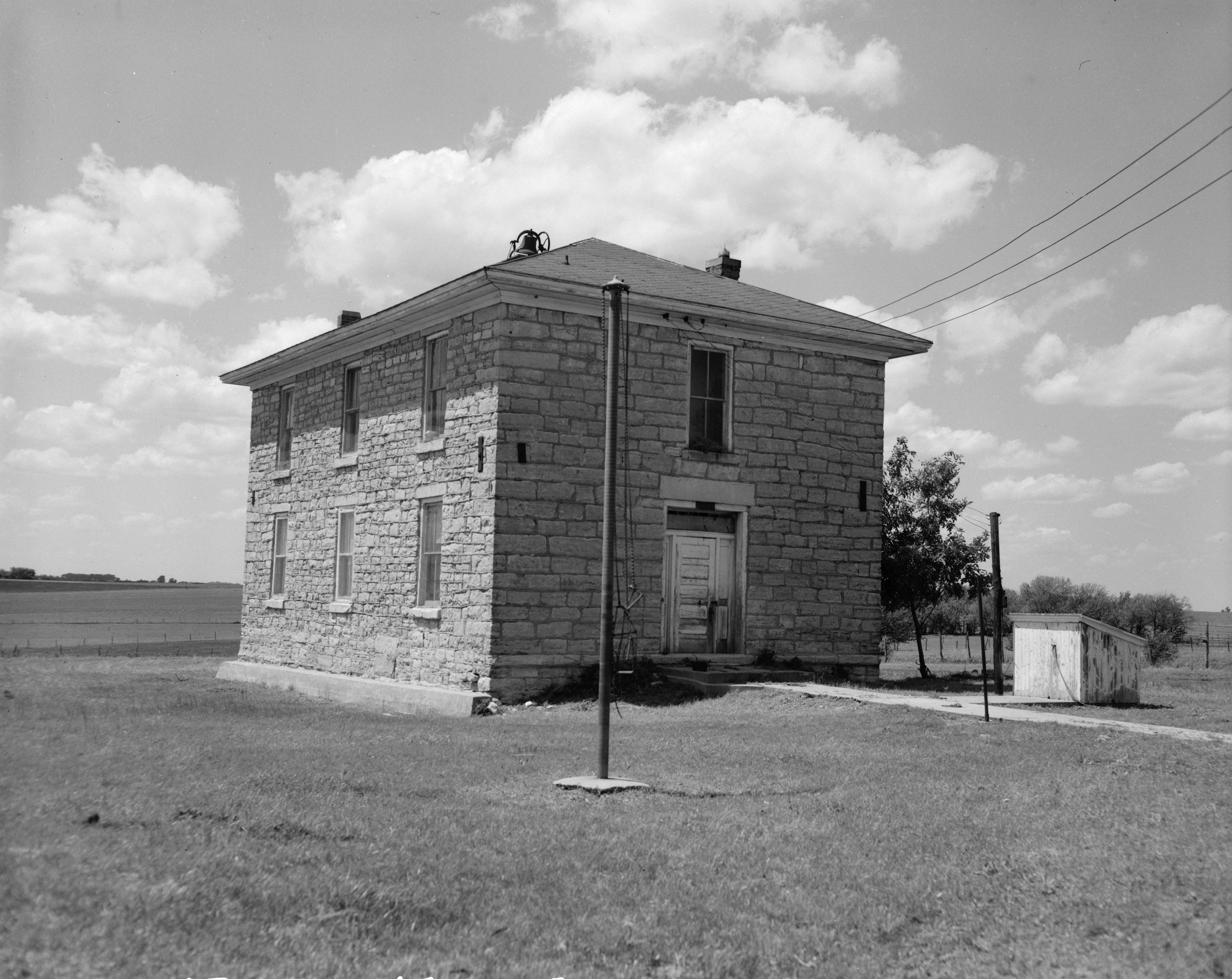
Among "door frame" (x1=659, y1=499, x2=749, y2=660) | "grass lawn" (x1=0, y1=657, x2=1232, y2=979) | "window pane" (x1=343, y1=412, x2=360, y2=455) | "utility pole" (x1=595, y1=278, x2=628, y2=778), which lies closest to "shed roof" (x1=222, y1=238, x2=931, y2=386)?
"window pane" (x1=343, y1=412, x2=360, y2=455)

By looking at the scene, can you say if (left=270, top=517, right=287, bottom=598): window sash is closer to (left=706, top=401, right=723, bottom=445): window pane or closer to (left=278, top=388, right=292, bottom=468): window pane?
(left=278, top=388, right=292, bottom=468): window pane

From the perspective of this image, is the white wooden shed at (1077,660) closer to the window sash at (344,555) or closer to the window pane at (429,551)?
the window pane at (429,551)

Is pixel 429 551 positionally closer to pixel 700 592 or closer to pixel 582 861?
pixel 700 592

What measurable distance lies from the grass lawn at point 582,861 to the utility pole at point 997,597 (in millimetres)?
4624

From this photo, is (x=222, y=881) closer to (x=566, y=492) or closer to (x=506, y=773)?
(x=506, y=773)

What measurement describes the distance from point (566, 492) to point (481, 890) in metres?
11.2

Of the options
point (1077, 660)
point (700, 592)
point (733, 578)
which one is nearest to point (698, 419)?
point (733, 578)

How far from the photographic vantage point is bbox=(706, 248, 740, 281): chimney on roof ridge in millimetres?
23109

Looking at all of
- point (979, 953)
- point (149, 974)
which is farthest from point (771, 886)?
point (149, 974)

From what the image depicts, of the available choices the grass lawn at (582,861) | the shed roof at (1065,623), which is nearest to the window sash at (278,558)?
the grass lawn at (582,861)

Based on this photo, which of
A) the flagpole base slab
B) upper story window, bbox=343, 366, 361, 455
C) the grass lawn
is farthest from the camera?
upper story window, bbox=343, 366, 361, 455

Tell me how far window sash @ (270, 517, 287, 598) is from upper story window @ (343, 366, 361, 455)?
131 inches

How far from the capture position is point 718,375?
19.2 metres

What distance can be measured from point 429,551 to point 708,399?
16.1ft
